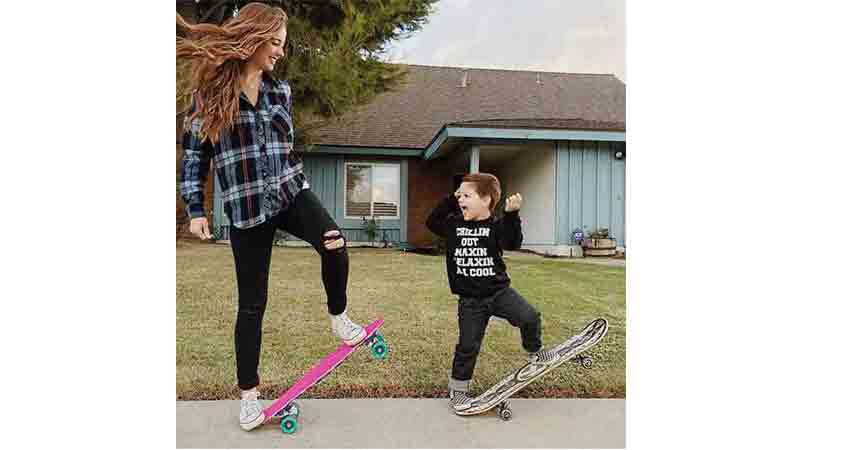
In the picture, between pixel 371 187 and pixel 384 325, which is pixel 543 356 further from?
pixel 371 187

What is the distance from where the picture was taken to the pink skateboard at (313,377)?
2850 millimetres

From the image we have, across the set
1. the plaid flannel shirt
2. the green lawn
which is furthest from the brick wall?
the plaid flannel shirt

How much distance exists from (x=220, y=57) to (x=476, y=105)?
1373 millimetres

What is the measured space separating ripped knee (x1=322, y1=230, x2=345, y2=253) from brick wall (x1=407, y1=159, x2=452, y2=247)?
0.53 m

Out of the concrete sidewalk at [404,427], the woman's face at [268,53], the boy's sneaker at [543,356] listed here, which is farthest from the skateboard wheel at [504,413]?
the woman's face at [268,53]

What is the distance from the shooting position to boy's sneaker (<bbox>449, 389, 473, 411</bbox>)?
3.00 metres

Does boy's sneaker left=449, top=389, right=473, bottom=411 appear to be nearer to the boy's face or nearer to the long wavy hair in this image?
the boy's face

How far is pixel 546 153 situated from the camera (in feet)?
11.7

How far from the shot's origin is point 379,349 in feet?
10.2

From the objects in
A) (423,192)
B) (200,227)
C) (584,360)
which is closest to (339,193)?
(423,192)

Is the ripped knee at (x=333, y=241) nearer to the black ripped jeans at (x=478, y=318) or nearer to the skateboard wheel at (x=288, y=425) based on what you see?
the black ripped jeans at (x=478, y=318)
